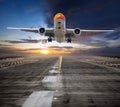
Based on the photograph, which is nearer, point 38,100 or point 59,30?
point 38,100

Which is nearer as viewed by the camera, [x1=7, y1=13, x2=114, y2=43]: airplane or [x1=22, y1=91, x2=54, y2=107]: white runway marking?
[x1=22, y1=91, x2=54, y2=107]: white runway marking

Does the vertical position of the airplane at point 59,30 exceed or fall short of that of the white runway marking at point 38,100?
it exceeds it

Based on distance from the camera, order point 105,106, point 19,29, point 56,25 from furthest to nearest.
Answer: point 19,29 < point 56,25 < point 105,106

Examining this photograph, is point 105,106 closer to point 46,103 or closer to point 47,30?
point 46,103

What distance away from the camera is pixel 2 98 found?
34.7ft

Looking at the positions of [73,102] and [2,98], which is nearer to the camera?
[73,102]

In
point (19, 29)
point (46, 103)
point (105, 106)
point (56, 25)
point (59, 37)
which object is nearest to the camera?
point (105, 106)

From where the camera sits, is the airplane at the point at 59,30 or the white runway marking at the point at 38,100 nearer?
the white runway marking at the point at 38,100

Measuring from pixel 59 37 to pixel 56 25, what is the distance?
5295 mm

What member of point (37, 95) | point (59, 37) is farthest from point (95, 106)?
point (59, 37)

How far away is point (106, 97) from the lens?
10.6 m

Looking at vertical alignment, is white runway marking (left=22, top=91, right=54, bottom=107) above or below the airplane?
below

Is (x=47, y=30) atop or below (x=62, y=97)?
atop

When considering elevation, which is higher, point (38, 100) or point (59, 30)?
point (59, 30)
